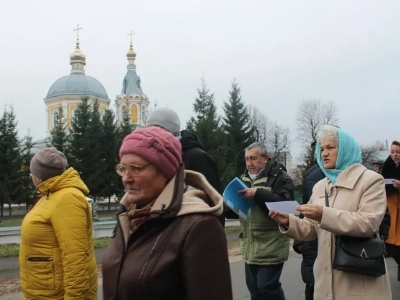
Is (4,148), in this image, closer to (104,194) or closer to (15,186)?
(15,186)

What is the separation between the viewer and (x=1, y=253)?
33.9 ft

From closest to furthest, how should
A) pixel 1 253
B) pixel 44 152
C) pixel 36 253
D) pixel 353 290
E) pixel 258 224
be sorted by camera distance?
pixel 353 290
pixel 36 253
pixel 44 152
pixel 258 224
pixel 1 253

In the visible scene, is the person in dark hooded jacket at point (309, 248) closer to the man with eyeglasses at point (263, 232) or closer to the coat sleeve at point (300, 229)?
the man with eyeglasses at point (263, 232)

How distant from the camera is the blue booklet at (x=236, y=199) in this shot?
423cm

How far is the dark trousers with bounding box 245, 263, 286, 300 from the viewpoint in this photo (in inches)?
174

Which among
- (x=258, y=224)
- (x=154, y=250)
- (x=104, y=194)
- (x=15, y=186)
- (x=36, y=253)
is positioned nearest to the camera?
(x=154, y=250)

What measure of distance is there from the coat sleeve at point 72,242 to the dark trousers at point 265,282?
1846mm

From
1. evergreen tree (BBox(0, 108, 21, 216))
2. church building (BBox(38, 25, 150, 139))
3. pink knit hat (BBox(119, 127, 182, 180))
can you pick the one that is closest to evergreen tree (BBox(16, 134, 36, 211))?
evergreen tree (BBox(0, 108, 21, 216))

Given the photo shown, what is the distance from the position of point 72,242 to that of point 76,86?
5581 centimetres

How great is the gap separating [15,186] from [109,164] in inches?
299

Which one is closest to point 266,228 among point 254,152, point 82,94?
point 254,152

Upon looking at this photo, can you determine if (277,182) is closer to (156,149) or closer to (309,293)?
(309,293)

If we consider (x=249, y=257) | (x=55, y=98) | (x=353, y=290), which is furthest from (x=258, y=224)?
(x=55, y=98)

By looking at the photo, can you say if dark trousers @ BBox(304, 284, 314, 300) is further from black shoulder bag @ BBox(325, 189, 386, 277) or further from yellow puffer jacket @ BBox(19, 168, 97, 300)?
yellow puffer jacket @ BBox(19, 168, 97, 300)
